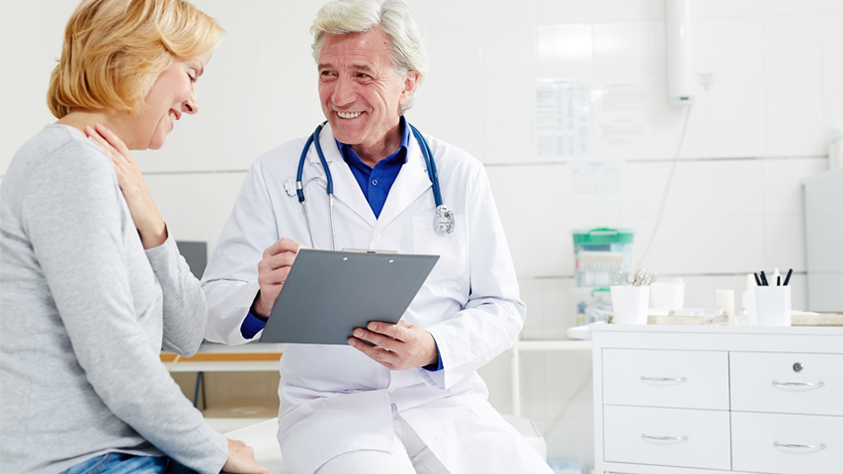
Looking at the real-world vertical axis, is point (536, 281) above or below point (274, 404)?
above

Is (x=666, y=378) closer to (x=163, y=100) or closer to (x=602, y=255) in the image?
(x=602, y=255)

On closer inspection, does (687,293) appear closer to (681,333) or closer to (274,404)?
(681,333)

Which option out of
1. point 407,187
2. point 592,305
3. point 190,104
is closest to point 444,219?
point 407,187

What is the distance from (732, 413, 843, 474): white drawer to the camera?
162 centimetres

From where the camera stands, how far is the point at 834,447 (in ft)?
5.30

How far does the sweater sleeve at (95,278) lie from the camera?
0.75 metres

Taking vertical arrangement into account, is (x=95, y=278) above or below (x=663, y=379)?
above

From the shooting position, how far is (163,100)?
97 centimetres

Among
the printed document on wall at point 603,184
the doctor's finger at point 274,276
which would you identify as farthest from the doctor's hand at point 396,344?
the printed document on wall at point 603,184

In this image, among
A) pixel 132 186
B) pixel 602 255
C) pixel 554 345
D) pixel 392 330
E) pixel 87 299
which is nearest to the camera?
pixel 87 299

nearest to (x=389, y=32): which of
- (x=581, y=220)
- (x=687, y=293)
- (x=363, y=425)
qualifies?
(x=363, y=425)

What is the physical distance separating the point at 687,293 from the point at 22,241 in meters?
2.34

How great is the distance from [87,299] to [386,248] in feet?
2.34

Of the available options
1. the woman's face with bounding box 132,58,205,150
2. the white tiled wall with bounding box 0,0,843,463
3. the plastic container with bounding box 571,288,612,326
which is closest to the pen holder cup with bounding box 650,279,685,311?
the plastic container with bounding box 571,288,612,326
